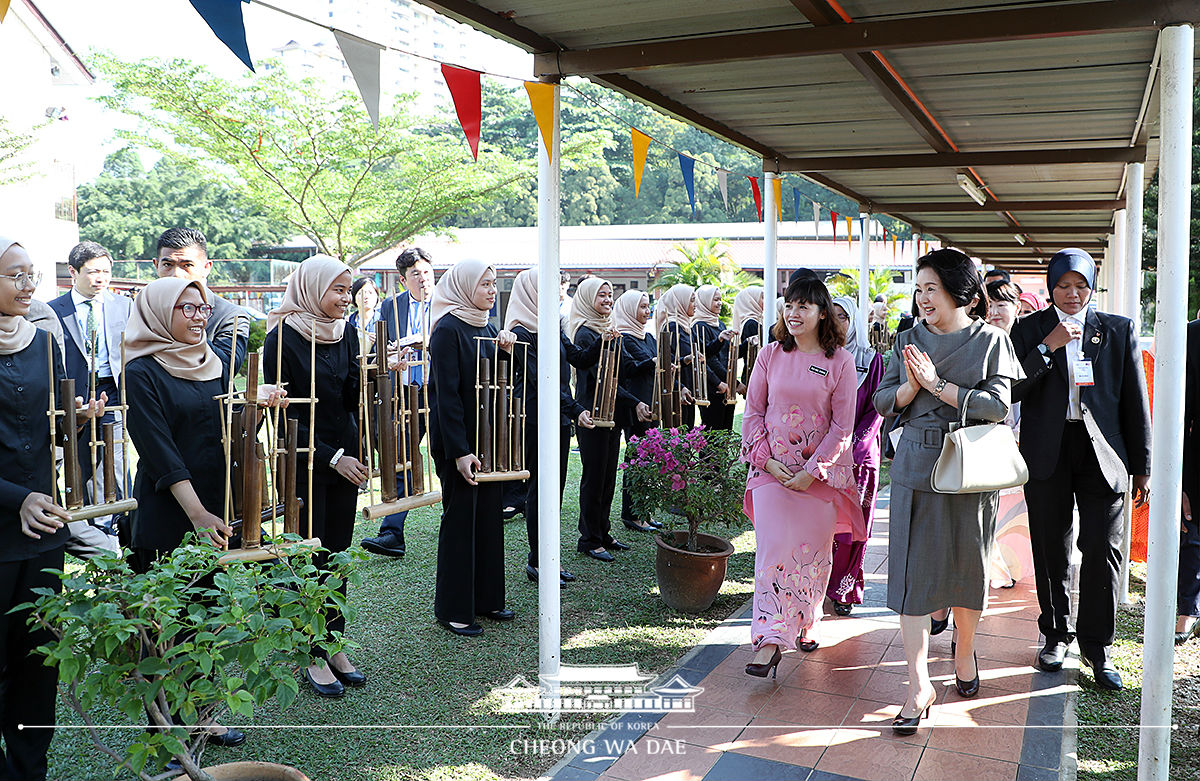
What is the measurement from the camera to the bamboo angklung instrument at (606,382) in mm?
5547

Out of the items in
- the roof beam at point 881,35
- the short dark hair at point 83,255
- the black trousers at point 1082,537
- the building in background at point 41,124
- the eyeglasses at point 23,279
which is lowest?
the black trousers at point 1082,537

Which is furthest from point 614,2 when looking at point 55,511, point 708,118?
point 55,511

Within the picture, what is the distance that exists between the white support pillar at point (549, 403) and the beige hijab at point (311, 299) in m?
0.77

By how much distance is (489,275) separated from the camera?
4.32m

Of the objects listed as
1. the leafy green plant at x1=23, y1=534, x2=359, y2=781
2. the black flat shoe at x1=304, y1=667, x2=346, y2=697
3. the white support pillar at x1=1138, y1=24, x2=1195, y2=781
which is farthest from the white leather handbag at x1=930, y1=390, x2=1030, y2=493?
the black flat shoe at x1=304, y1=667, x2=346, y2=697

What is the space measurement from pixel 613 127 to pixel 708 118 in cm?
3410

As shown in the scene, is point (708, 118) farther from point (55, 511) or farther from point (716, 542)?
point (55, 511)

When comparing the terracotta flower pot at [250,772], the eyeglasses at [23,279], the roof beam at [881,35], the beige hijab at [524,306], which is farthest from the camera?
the beige hijab at [524,306]

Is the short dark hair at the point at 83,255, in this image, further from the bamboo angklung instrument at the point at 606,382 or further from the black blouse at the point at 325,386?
the bamboo angklung instrument at the point at 606,382

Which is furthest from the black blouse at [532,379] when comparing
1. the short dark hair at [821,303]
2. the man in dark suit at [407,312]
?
the short dark hair at [821,303]

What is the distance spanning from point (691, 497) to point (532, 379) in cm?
125

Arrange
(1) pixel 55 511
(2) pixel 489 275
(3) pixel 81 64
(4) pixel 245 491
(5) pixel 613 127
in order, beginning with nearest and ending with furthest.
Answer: (1) pixel 55 511
(4) pixel 245 491
(2) pixel 489 275
(3) pixel 81 64
(5) pixel 613 127

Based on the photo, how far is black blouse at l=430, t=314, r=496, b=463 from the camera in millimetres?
4145

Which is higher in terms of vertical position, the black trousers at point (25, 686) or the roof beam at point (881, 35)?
the roof beam at point (881, 35)
